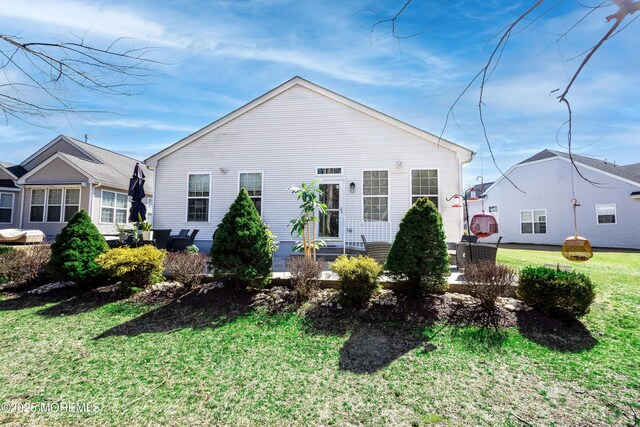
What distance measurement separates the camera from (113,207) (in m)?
15.9

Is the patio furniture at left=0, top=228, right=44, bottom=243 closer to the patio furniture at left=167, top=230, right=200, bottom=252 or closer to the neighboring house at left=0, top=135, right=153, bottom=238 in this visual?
the neighboring house at left=0, top=135, right=153, bottom=238

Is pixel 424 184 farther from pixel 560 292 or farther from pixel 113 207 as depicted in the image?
pixel 113 207

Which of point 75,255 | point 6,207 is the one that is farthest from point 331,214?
point 6,207

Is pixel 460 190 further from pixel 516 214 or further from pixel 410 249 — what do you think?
pixel 516 214

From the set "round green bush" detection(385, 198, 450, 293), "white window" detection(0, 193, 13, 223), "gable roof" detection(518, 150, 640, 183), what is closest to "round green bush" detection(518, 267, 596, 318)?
"round green bush" detection(385, 198, 450, 293)

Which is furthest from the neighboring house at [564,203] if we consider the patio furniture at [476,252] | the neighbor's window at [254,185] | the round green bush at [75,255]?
the round green bush at [75,255]

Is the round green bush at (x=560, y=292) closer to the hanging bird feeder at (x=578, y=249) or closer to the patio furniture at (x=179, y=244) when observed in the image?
the hanging bird feeder at (x=578, y=249)

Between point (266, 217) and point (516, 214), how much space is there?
18407 millimetres

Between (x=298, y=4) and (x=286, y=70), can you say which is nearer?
(x=298, y=4)

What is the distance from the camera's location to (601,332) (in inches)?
170

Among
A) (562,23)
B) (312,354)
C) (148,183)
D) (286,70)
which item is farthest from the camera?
(148,183)

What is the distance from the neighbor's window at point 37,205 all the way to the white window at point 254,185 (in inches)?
468

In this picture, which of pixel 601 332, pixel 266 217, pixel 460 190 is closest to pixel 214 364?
pixel 601 332

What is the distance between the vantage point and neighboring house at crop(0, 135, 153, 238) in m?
14.7
